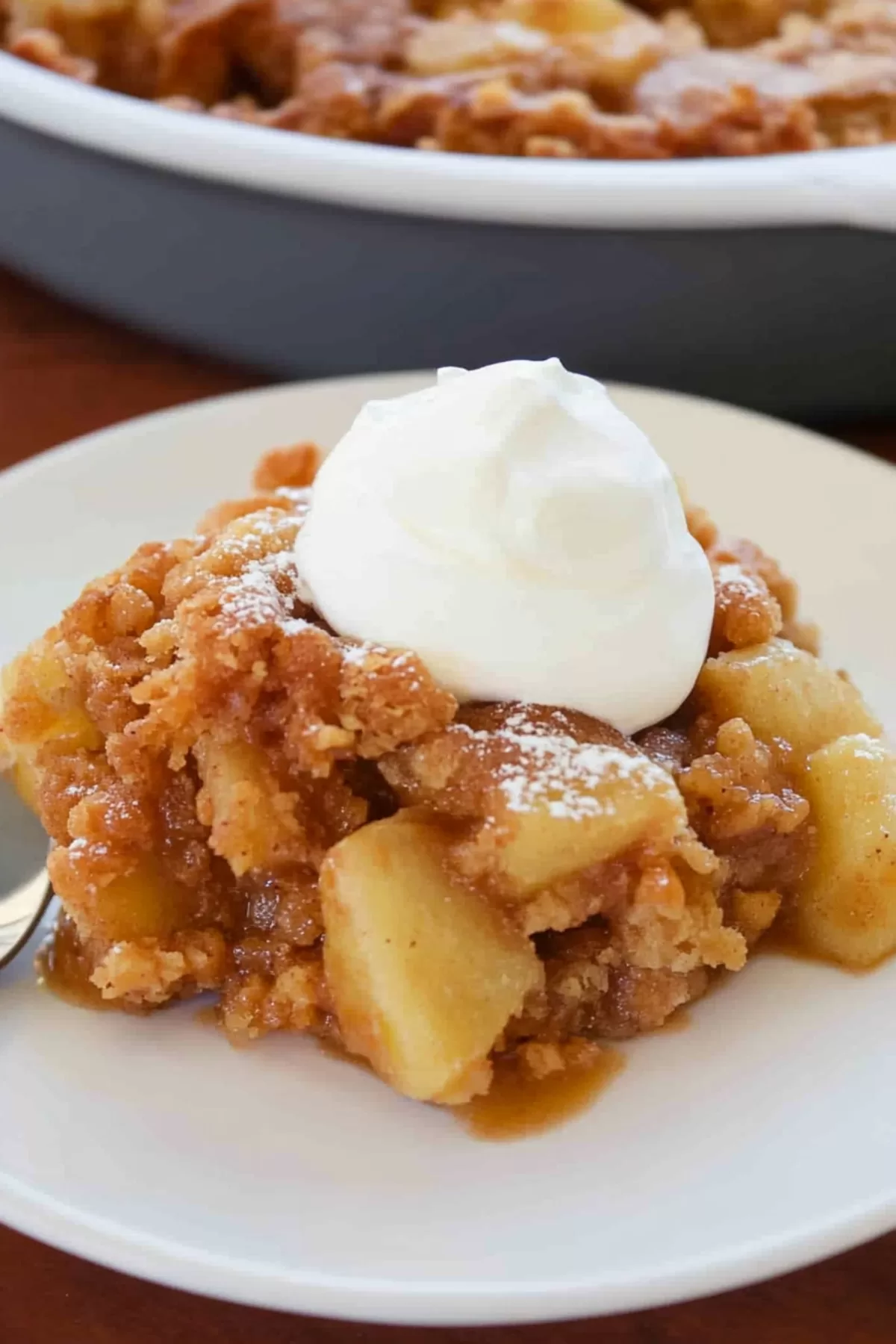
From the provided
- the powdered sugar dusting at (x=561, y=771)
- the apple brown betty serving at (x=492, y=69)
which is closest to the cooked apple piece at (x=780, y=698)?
the powdered sugar dusting at (x=561, y=771)

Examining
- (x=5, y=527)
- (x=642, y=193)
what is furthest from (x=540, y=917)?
(x=642, y=193)

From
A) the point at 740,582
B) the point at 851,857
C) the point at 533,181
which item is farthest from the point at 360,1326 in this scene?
the point at 533,181

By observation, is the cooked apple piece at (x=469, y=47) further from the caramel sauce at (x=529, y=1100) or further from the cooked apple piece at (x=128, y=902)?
the caramel sauce at (x=529, y=1100)

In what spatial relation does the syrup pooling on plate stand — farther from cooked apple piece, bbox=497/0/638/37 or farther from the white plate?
cooked apple piece, bbox=497/0/638/37

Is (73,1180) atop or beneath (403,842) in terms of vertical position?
beneath

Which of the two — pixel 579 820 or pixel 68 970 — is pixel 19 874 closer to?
pixel 68 970

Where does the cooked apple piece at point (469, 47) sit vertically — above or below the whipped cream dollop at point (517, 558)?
above

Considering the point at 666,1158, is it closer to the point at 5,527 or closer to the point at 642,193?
the point at 5,527
